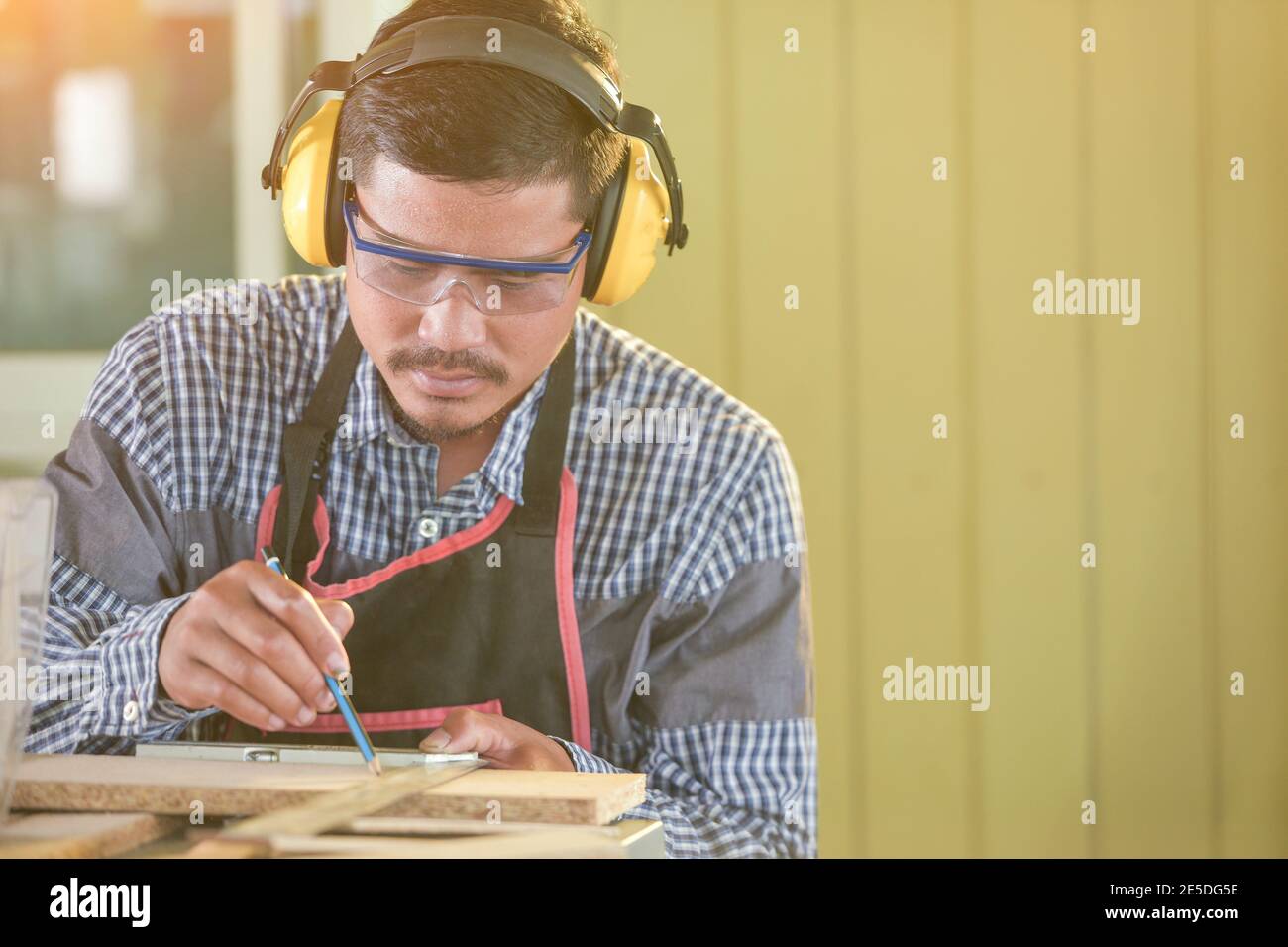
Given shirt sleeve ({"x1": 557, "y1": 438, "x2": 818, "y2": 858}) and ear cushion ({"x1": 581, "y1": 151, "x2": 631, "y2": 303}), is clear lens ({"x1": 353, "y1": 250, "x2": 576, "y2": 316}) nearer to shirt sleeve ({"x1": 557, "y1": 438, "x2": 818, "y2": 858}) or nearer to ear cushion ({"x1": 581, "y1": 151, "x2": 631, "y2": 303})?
ear cushion ({"x1": 581, "y1": 151, "x2": 631, "y2": 303})

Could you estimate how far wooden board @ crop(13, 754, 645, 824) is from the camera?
0.84 m

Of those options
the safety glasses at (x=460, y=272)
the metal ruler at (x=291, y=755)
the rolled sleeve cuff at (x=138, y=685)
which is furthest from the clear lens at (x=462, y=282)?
the metal ruler at (x=291, y=755)

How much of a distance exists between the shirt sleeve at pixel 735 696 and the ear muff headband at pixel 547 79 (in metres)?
0.33

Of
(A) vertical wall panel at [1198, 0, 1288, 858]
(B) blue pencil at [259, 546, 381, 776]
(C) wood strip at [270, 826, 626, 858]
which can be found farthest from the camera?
(A) vertical wall panel at [1198, 0, 1288, 858]

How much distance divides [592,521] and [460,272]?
350 mm

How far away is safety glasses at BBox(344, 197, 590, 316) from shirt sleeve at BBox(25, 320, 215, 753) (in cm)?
32

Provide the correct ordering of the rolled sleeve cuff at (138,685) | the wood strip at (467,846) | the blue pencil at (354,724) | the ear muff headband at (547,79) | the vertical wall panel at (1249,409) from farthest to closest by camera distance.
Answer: the vertical wall panel at (1249,409) < the ear muff headband at (547,79) < the rolled sleeve cuff at (138,685) < the blue pencil at (354,724) < the wood strip at (467,846)

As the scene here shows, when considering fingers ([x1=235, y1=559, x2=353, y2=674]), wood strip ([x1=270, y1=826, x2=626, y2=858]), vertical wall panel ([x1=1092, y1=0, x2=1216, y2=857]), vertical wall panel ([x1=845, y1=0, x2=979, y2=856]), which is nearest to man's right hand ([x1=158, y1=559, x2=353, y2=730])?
fingers ([x1=235, y1=559, x2=353, y2=674])

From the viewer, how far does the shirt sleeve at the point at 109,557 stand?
1208mm

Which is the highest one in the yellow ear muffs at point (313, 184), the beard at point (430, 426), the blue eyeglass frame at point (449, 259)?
the yellow ear muffs at point (313, 184)

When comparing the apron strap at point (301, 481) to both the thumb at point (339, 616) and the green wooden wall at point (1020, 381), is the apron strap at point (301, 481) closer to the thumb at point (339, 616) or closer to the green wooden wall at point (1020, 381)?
the thumb at point (339, 616)

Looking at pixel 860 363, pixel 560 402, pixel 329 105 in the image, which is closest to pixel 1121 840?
pixel 860 363

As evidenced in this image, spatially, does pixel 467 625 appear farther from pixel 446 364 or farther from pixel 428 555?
pixel 446 364
